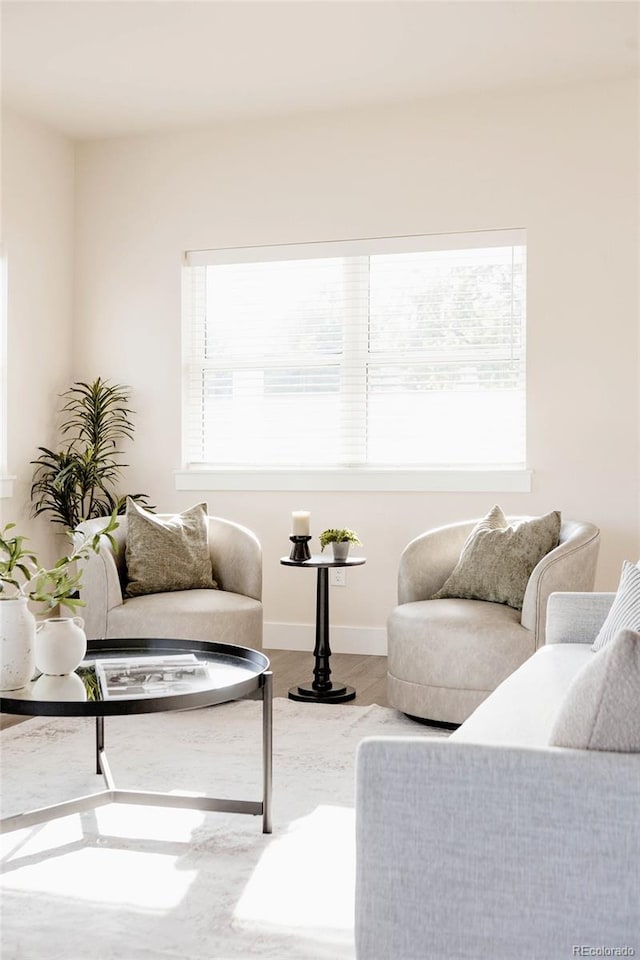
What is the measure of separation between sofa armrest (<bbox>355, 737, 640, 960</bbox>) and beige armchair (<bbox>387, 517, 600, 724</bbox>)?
7.33ft

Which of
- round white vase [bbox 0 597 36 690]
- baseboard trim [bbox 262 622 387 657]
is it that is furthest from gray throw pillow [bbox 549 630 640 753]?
baseboard trim [bbox 262 622 387 657]

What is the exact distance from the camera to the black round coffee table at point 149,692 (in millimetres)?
2359

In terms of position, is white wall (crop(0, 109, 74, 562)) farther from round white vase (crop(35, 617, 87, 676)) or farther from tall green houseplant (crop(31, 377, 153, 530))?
round white vase (crop(35, 617, 87, 676))

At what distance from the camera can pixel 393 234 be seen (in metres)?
5.12

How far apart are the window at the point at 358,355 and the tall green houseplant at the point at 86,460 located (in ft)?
1.41

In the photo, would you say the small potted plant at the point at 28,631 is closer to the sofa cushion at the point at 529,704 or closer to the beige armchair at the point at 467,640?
the sofa cushion at the point at 529,704

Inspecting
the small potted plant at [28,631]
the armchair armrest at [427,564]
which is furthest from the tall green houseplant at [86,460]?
the small potted plant at [28,631]

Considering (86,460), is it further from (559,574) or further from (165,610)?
(559,574)

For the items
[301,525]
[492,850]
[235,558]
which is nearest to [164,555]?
[235,558]

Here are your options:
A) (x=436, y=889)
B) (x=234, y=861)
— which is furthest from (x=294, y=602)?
(x=436, y=889)

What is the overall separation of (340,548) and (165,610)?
82cm

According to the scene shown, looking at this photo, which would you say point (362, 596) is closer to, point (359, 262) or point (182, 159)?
point (359, 262)

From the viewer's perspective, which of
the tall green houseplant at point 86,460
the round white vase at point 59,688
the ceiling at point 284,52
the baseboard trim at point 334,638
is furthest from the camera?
the tall green houseplant at point 86,460

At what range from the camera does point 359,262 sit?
17.2ft
